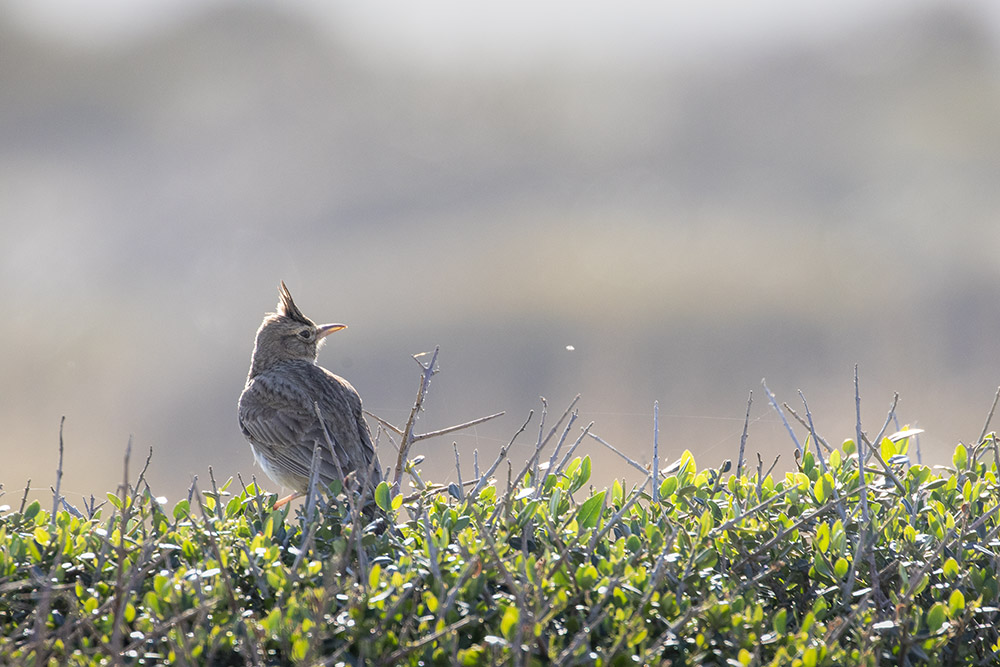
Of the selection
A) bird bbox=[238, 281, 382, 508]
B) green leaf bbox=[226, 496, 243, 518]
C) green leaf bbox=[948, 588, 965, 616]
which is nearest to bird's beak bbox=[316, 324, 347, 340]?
bird bbox=[238, 281, 382, 508]

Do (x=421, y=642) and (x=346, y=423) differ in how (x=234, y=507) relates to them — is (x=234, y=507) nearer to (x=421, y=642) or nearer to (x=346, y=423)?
(x=421, y=642)

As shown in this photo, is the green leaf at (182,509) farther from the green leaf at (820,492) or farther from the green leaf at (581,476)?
the green leaf at (820,492)

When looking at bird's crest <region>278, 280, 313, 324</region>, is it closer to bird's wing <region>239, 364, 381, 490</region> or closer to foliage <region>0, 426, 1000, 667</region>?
bird's wing <region>239, 364, 381, 490</region>

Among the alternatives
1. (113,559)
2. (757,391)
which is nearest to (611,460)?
(757,391)

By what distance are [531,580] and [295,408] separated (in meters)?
3.81

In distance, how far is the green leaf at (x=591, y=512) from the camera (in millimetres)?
3271

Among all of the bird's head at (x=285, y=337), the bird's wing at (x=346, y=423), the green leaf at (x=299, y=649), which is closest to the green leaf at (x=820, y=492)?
the green leaf at (x=299, y=649)

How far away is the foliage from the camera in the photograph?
250 cm

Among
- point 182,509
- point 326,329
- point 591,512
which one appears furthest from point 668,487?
point 326,329

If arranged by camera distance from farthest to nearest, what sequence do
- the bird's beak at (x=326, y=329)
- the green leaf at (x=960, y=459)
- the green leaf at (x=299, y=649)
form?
1. the bird's beak at (x=326, y=329)
2. the green leaf at (x=960, y=459)
3. the green leaf at (x=299, y=649)

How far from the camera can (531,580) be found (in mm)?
2732

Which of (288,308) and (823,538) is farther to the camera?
(288,308)

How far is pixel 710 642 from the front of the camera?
8.71 ft

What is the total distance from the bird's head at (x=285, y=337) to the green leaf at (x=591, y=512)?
3.92m
